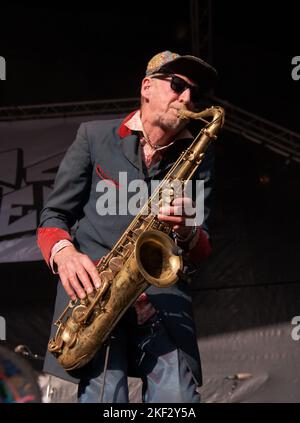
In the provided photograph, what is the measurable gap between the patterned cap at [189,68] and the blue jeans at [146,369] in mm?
1199

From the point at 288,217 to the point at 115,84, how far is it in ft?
7.37

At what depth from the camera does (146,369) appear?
2453 millimetres

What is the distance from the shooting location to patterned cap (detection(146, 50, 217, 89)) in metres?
2.76

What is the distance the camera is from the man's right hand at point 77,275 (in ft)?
7.63

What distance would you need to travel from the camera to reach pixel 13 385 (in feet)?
13.4

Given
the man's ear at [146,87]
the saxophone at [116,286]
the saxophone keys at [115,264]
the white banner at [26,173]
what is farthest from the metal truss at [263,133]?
the saxophone keys at [115,264]

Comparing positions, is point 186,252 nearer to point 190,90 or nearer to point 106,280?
point 106,280

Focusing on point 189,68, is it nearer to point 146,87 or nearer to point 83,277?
point 146,87

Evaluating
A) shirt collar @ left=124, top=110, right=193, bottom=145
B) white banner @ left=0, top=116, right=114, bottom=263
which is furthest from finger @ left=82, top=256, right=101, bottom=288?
white banner @ left=0, top=116, right=114, bottom=263

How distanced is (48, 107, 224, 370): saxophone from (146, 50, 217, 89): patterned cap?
0.60 m

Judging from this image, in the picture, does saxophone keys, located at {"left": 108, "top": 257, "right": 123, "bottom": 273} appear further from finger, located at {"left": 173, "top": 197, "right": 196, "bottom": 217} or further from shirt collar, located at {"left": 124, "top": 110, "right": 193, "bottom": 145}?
shirt collar, located at {"left": 124, "top": 110, "right": 193, "bottom": 145}

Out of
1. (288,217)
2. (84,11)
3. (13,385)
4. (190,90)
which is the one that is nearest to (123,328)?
(190,90)

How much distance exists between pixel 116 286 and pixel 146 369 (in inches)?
15.3

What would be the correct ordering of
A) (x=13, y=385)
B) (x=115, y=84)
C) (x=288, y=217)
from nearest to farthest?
(x=13, y=385), (x=288, y=217), (x=115, y=84)
